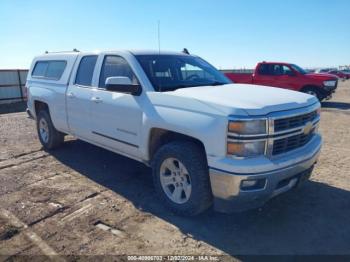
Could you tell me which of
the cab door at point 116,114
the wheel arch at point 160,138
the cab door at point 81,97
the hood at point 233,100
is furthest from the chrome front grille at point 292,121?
the cab door at point 81,97

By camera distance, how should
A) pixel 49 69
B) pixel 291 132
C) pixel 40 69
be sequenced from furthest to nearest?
pixel 40 69 < pixel 49 69 < pixel 291 132

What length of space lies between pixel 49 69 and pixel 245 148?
4.72m

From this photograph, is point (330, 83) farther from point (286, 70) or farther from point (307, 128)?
point (307, 128)

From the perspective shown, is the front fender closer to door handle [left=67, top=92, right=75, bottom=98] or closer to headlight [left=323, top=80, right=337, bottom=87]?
door handle [left=67, top=92, right=75, bottom=98]

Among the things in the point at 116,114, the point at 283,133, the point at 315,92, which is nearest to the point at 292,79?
the point at 315,92

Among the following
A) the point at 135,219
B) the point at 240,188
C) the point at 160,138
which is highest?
the point at 160,138

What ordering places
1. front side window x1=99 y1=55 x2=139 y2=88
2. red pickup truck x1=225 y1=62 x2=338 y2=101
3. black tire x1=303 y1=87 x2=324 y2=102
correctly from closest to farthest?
1. front side window x1=99 y1=55 x2=139 y2=88
2. red pickup truck x1=225 y1=62 x2=338 y2=101
3. black tire x1=303 y1=87 x2=324 y2=102

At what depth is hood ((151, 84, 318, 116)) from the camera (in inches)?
125

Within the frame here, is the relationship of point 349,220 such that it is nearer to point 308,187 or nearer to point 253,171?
point 308,187

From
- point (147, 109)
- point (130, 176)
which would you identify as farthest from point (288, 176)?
point (130, 176)

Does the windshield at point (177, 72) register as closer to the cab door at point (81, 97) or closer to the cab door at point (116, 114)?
the cab door at point (116, 114)

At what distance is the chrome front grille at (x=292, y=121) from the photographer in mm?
3283

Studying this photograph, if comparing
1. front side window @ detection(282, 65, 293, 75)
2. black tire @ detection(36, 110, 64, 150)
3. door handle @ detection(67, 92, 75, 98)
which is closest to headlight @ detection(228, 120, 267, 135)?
door handle @ detection(67, 92, 75, 98)

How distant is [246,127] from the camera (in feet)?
10.2
